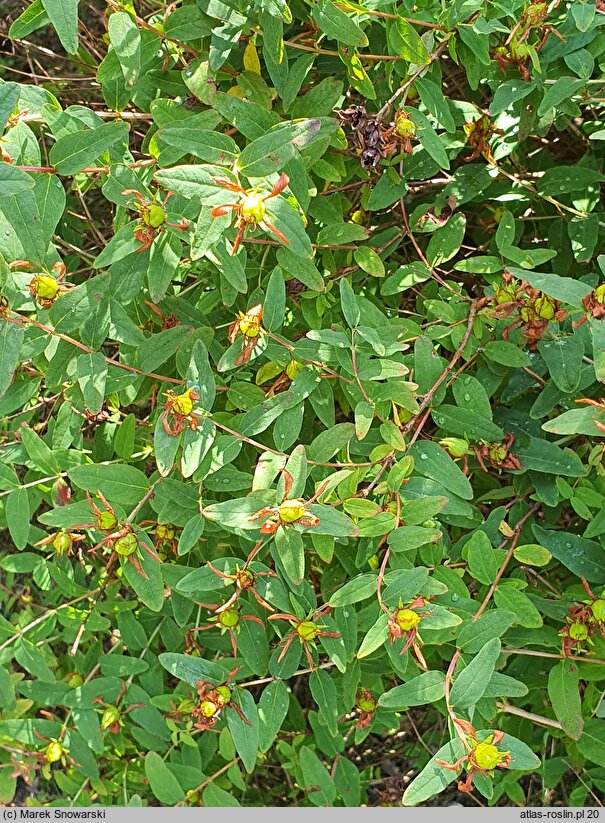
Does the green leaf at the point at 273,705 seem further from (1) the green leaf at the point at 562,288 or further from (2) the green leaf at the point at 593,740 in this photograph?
(1) the green leaf at the point at 562,288

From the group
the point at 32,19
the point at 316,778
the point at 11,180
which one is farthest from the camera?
the point at 316,778

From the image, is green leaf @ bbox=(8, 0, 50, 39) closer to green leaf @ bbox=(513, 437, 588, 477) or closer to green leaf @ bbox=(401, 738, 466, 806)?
green leaf @ bbox=(513, 437, 588, 477)

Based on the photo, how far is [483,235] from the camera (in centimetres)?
177

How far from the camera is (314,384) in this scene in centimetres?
136

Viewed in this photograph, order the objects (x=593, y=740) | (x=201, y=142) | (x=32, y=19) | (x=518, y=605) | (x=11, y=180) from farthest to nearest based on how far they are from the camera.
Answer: (x=593, y=740)
(x=518, y=605)
(x=32, y=19)
(x=201, y=142)
(x=11, y=180)

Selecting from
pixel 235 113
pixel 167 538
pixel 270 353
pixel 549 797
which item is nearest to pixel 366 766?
pixel 549 797

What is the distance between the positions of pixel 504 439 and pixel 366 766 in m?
1.26

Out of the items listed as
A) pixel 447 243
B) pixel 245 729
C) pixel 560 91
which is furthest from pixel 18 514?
pixel 560 91

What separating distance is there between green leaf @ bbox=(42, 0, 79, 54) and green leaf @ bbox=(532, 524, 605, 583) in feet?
3.97

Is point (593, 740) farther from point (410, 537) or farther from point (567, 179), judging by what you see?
point (567, 179)

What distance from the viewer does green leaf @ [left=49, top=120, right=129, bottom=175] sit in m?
1.14

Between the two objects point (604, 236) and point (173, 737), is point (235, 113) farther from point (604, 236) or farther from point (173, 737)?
point (173, 737)

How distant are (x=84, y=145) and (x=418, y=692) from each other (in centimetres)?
105

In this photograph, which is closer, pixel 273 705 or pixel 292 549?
pixel 292 549
